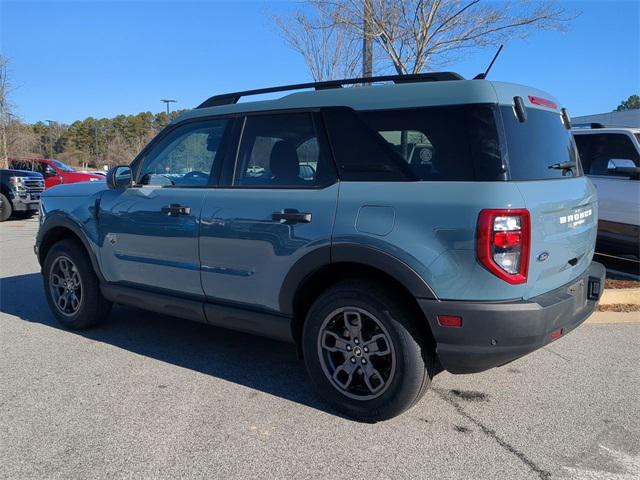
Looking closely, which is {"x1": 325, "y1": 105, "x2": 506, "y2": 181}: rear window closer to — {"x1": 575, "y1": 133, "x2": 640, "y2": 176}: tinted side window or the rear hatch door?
the rear hatch door

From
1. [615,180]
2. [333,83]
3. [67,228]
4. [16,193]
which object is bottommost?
[16,193]

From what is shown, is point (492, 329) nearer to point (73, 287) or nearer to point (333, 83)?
point (333, 83)

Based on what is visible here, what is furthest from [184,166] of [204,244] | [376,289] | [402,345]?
[402,345]

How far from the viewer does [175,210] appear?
4.16 meters

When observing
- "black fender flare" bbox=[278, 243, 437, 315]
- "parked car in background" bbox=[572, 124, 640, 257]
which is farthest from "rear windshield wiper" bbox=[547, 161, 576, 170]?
"parked car in background" bbox=[572, 124, 640, 257]

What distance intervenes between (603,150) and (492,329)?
240 inches

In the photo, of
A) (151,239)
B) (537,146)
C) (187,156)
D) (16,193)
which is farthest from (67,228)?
(16,193)

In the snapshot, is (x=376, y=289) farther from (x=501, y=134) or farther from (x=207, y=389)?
(x=207, y=389)

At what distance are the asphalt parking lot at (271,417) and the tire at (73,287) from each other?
9.1 inches

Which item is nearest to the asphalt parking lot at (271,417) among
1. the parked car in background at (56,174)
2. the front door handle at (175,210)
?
the front door handle at (175,210)

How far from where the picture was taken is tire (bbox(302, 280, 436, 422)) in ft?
10.5

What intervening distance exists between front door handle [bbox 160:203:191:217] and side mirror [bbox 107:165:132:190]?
1.92ft

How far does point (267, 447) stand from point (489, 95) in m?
2.33

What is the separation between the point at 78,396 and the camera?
376 cm
